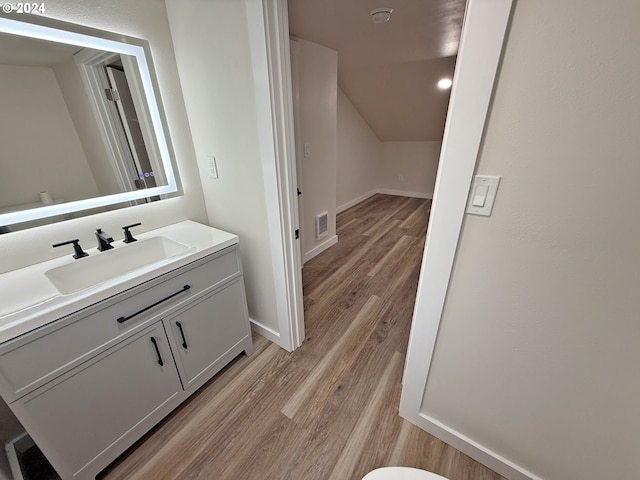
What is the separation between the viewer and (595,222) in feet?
2.30

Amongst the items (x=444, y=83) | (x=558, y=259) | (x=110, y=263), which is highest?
(x=444, y=83)

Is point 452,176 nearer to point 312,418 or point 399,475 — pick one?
point 399,475

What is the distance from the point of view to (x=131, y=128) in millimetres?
1394

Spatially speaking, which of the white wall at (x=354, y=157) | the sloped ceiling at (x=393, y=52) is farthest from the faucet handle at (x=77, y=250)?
the white wall at (x=354, y=157)

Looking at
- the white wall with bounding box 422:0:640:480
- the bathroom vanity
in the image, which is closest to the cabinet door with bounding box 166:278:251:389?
the bathroom vanity

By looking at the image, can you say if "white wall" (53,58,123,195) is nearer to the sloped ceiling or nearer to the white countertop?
the white countertop

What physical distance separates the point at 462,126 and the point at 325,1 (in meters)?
1.36

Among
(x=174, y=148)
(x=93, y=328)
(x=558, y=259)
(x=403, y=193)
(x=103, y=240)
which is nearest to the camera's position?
(x=558, y=259)

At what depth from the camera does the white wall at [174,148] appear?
1.12m

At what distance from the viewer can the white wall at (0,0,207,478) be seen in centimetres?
112

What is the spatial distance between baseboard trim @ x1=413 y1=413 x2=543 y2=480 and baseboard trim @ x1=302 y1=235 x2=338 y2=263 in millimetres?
1846

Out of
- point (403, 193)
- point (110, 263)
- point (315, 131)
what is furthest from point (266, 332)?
point (403, 193)

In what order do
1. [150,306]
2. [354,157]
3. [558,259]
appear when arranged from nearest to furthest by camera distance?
[558,259] → [150,306] → [354,157]

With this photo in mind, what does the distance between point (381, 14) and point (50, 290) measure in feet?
7.40
